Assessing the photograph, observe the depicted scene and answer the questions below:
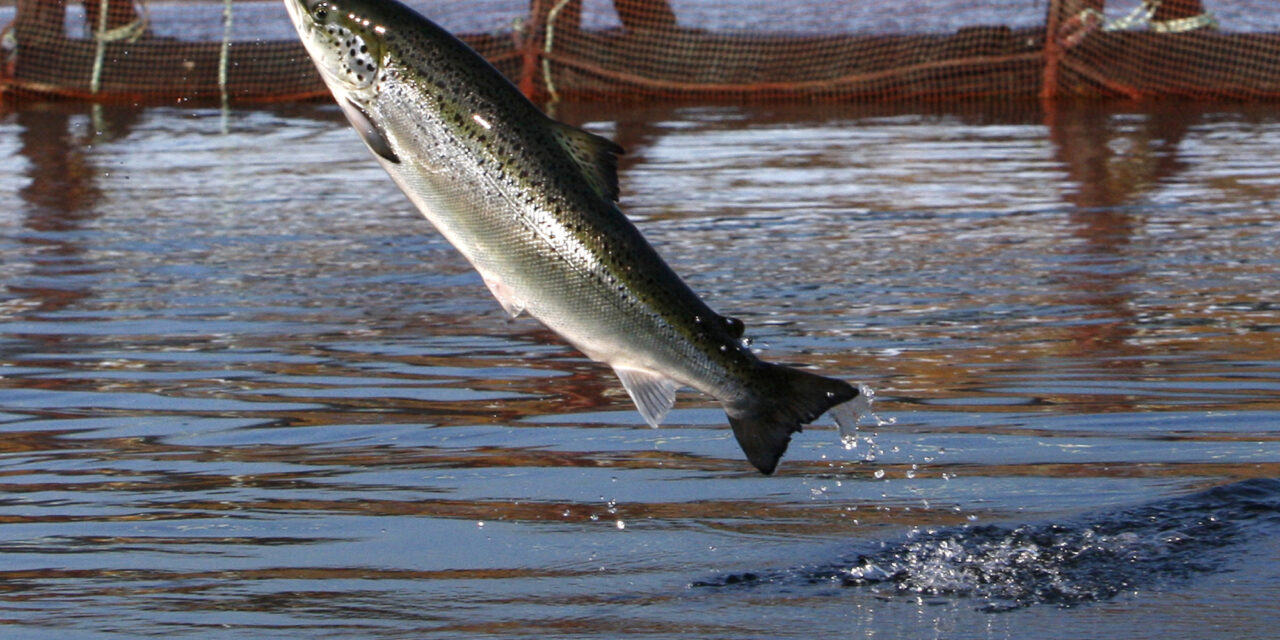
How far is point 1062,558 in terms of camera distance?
17.2 feet

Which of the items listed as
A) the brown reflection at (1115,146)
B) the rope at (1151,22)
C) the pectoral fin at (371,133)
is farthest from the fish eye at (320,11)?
the rope at (1151,22)

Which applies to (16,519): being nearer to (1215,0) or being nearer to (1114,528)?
(1114,528)

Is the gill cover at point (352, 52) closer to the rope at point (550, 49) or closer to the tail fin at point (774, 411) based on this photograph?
the tail fin at point (774, 411)

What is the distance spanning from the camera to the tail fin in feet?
14.5

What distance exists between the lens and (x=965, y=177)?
14844 mm

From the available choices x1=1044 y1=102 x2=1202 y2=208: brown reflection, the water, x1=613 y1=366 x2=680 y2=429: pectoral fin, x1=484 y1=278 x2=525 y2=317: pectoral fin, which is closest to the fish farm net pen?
x1=1044 y1=102 x2=1202 y2=208: brown reflection

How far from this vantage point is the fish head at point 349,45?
4145 mm

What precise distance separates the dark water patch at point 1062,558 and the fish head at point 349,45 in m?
1.61

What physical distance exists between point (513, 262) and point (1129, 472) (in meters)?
2.62

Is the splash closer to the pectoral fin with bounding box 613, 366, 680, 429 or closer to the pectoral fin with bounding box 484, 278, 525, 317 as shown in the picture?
the pectoral fin with bounding box 613, 366, 680, 429

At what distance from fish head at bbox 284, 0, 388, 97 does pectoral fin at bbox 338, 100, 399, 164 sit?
0.04m

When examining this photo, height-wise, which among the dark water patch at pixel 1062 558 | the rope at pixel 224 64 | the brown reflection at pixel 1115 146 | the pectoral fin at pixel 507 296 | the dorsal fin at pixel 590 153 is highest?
the dorsal fin at pixel 590 153

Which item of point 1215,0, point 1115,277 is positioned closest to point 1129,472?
point 1115,277

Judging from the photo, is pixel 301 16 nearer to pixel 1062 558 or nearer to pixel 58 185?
pixel 1062 558
